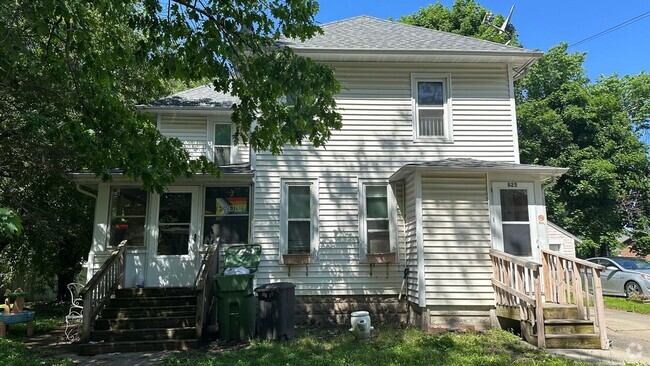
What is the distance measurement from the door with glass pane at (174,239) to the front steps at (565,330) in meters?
6.91

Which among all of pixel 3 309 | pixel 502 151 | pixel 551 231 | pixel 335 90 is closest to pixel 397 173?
pixel 502 151

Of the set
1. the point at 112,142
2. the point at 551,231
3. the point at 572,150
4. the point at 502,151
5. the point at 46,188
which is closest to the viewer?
the point at 112,142

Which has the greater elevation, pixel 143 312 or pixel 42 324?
pixel 143 312

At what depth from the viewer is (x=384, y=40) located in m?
10.3

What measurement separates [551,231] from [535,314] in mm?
13656

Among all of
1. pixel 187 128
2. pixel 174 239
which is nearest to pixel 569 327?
pixel 174 239

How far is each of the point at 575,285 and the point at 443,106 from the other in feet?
15.3

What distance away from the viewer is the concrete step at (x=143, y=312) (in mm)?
8148

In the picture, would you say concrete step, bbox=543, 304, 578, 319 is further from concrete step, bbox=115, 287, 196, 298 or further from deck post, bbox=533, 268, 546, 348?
concrete step, bbox=115, 287, 196, 298

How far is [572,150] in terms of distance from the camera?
2272cm

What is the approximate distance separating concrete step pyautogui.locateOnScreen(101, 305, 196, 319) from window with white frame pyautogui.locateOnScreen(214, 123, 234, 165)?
4.47 meters

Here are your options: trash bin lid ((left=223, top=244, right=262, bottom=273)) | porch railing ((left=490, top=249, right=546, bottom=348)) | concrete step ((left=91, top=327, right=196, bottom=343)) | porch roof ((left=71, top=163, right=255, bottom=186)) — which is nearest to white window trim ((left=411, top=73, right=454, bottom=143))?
porch railing ((left=490, top=249, right=546, bottom=348))

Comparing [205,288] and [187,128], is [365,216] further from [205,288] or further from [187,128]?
[187,128]

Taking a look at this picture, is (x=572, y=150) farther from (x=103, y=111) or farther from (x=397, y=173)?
(x=103, y=111)
